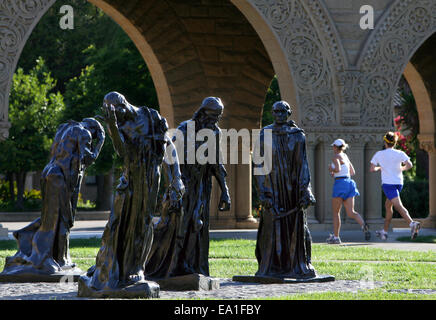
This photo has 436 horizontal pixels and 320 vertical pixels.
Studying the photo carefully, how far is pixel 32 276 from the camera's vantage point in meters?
9.96

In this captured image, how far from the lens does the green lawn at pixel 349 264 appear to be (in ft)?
29.3

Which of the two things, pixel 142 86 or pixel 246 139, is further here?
pixel 142 86

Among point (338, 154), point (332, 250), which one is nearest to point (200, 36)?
point (338, 154)

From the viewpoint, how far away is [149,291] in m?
8.23

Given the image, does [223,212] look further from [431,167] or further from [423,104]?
[423,104]

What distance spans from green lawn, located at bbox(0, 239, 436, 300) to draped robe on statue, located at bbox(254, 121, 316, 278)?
0.61 metres

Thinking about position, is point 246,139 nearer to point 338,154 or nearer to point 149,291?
point 338,154

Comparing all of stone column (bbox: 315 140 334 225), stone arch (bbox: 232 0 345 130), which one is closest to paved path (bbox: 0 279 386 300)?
stone column (bbox: 315 140 334 225)

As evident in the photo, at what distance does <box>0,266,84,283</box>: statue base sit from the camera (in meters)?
9.93

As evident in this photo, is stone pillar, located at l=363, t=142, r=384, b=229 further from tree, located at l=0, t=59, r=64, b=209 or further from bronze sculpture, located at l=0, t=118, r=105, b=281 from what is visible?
tree, located at l=0, t=59, r=64, b=209

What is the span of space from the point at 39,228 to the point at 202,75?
10.4 m

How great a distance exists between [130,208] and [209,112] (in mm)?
1862

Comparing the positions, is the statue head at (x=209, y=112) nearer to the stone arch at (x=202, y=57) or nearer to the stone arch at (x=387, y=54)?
the stone arch at (x=387, y=54)

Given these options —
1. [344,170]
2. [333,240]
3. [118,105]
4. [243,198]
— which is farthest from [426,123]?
[118,105]
